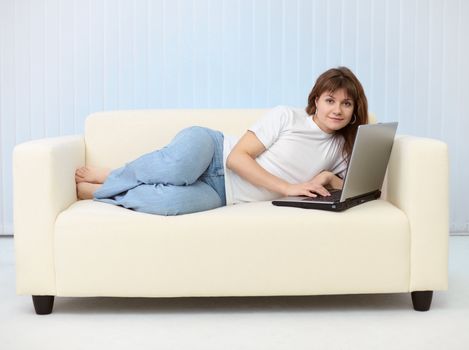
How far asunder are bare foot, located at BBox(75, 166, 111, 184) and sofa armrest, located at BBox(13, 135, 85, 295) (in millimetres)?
350

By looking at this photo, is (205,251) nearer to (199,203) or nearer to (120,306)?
(199,203)

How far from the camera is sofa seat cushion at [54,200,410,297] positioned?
253 cm

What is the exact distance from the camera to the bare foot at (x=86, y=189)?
2928 millimetres

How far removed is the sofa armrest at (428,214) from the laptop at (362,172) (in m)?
0.14

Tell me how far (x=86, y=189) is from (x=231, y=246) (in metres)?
0.71

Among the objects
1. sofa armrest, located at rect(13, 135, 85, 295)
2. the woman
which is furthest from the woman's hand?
sofa armrest, located at rect(13, 135, 85, 295)

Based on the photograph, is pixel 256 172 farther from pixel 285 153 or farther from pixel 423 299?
pixel 423 299

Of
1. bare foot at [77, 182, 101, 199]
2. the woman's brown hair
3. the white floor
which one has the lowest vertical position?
the white floor

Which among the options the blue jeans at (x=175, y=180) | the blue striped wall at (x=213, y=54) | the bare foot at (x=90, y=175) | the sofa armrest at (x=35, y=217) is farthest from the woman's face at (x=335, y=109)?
the blue striped wall at (x=213, y=54)

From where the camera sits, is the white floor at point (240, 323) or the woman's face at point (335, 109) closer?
the white floor at point (240, 323)

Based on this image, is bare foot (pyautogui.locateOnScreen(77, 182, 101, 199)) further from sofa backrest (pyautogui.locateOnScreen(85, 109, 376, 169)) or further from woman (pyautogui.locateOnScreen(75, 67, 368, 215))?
sofa backrest (pyautogui.locateOnScreen(85, 109, 376, 169))

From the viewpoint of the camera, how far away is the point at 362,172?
2.63 metres

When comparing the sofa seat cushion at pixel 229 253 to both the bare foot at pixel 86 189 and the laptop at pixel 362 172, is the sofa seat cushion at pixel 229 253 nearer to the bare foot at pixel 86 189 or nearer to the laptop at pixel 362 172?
the laptop at pixel 362 172

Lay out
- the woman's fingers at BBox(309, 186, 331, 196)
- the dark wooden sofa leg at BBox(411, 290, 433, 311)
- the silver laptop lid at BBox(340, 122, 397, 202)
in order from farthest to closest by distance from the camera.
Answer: the woman's fingers at BBox(309, 186, 331, 196) → the dark wooden sofa leg at BBox(411, 290, 433, 311) → the silver laptop lid at BBox(340, 122, 397, 202)
